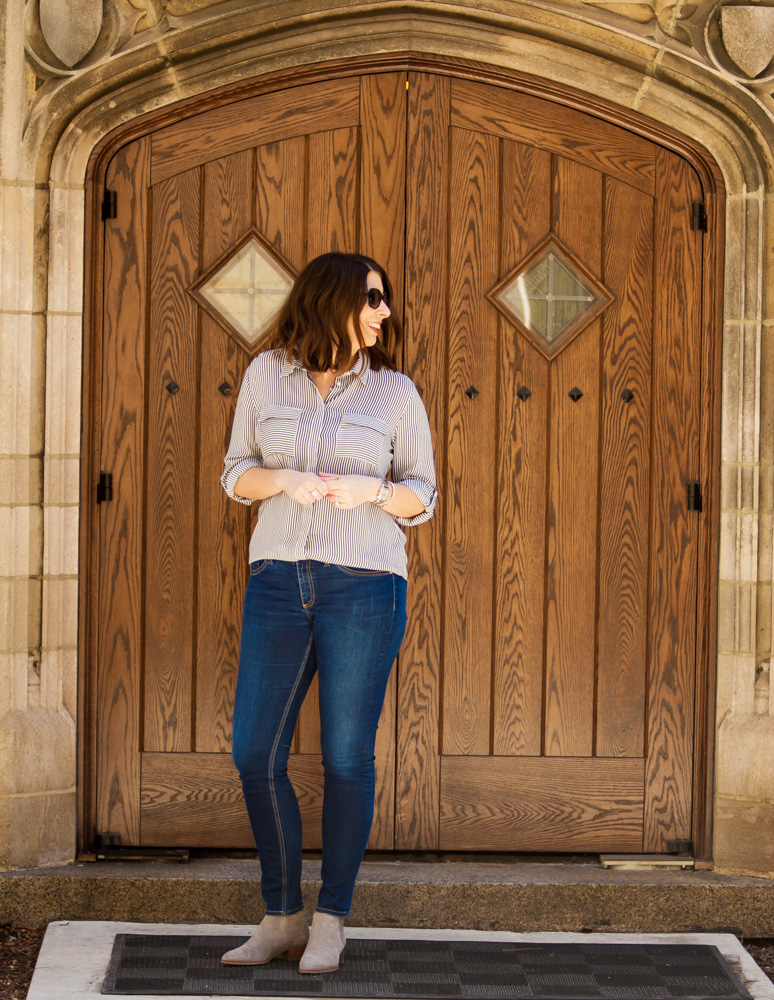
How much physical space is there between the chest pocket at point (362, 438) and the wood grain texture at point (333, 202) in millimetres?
882

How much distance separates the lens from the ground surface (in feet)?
9.58

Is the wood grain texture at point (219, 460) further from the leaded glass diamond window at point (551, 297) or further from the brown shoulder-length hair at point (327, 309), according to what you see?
the leaded glass diamond window at point (551, 297)

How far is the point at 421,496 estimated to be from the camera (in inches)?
110

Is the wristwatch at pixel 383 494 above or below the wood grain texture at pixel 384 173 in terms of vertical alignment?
below

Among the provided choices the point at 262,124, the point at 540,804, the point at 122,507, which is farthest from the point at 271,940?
the point at 262,124

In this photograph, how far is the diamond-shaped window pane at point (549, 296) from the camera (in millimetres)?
3508

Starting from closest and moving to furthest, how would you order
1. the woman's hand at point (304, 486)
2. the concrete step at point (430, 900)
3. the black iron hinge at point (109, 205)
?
the woman's hand at point (304, 486) < the concrete step at point (430, 900) < the black iron hinge at point (109, 205)

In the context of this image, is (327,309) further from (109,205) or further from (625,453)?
(625,453)

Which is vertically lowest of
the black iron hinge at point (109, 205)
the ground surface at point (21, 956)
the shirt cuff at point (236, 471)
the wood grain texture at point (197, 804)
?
the ground surface at point (21, 956)

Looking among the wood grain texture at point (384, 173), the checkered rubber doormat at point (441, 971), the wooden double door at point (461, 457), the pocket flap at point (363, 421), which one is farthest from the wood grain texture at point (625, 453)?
the pocket flap at point (363, 421)

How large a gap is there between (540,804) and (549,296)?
64.1 inches

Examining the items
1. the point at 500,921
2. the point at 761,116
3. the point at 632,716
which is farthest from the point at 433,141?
the point at 500,921

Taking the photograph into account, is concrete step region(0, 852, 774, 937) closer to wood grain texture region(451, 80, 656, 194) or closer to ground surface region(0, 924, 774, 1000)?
ground surface region(0, 924, 774, 1000)

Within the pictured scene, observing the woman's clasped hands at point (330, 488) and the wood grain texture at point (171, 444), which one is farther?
the wood grain texture at point (171, 444)
